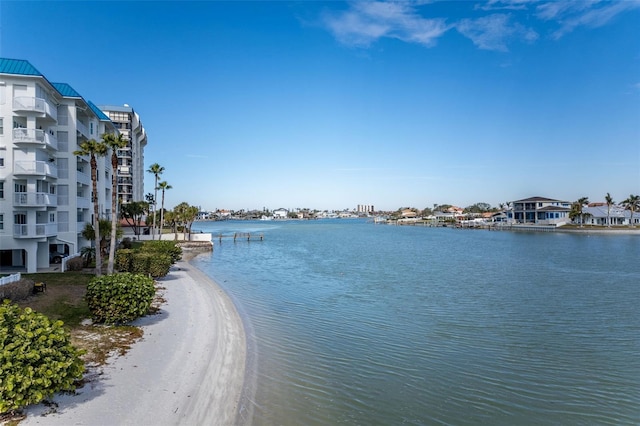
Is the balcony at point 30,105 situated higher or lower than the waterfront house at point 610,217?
higher

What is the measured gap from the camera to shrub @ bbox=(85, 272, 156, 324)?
17156 mm

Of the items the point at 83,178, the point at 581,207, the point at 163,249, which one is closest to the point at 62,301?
the point at 163,249

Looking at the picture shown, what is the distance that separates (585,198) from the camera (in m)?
121

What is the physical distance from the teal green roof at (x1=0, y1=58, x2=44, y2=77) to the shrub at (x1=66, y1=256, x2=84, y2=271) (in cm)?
1419

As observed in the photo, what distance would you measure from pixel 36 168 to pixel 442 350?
102 ft

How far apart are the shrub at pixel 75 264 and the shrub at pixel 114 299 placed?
16.8m

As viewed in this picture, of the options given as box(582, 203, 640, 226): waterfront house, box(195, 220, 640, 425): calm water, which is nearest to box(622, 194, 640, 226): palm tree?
box(582, 203, 640, 226): waterfront house

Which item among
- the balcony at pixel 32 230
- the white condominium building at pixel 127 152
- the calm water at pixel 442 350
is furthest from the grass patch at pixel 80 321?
the white condominium building at pixel 127 152

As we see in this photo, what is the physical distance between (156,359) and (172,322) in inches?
201

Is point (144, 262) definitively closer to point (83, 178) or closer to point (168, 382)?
point (83, 178)

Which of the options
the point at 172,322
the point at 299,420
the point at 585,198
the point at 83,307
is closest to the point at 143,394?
the point at 299,420

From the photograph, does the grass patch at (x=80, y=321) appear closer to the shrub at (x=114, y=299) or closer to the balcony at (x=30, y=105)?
the shrub at (x=114, y=299)

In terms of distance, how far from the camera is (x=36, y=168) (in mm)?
30578

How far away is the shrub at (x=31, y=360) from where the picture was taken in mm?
8914
